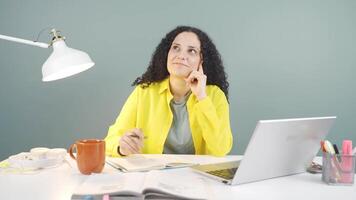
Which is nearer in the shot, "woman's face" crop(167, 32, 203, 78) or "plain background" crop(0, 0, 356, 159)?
"woman's face" crop(167, 32, 203, 78)

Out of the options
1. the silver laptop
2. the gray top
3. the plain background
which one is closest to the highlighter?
the silver laptop

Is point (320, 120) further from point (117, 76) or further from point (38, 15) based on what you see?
point (38, 15)

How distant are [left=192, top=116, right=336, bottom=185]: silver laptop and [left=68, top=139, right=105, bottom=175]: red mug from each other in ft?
0.98

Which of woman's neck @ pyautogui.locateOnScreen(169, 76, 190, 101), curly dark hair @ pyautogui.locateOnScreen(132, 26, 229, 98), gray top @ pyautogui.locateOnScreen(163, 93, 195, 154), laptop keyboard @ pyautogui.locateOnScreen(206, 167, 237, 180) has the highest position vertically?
curly dark hair @ pyautogui.locateOnScreen(132, 26, 229, 98)

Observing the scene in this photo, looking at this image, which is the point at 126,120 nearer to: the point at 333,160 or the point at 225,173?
the point at 225,173

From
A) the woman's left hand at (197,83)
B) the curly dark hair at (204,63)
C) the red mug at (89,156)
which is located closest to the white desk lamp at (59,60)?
the red mug at (89,156)

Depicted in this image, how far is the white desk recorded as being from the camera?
1.00 m

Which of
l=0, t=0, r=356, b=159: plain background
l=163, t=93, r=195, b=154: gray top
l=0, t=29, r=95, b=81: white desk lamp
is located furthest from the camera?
l=0, t=0, r=356, b=159: plain background

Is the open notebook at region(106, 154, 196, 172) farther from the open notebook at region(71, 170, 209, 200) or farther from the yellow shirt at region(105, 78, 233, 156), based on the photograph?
the yellow shirt at region(105, 78, 233, 156)

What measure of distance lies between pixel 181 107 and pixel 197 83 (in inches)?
7.0

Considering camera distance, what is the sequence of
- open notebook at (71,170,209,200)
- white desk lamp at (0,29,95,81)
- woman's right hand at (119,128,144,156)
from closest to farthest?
open notebook at (71,170,209,200), white desk lamp at (0,29,95,81), woman's right hand at (119,128,144,156)

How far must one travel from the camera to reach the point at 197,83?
1.73m

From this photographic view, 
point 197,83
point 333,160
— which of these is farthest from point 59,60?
point 333,160

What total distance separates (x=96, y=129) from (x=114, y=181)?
1342 mm
